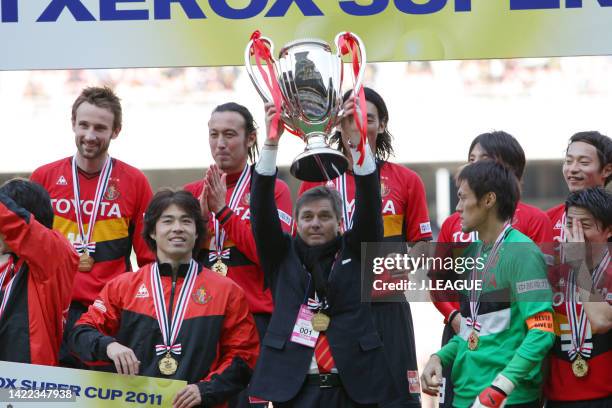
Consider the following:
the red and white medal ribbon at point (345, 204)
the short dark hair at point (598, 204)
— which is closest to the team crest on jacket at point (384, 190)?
the red and white medal ribbon at point (345, 204)

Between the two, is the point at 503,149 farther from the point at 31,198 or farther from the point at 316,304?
the point at 31,198

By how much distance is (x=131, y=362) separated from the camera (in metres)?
3.86

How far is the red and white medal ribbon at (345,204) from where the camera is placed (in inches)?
182

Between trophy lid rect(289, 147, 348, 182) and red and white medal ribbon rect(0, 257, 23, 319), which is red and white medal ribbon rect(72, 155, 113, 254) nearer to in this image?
red and white medal ribbon rect(0, 257, 23, 319)

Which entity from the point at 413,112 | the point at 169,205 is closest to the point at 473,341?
the point at 169,205

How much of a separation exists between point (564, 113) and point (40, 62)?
16.6 metres

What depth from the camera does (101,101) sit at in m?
4.90

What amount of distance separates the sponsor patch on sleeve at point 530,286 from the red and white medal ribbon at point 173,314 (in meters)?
1.29

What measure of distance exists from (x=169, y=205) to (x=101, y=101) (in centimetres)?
87

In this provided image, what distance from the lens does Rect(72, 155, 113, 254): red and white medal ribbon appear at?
469 centimetres

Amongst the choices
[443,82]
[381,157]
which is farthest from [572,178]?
Result: [443,82]

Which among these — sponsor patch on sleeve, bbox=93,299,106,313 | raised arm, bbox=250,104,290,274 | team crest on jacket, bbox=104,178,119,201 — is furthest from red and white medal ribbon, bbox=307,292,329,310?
team crest on jacket, bbox=104,178,119,201

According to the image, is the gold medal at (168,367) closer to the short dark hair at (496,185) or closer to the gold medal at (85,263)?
the gold medal at (85,263)

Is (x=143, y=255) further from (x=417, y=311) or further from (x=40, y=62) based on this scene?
(x=417, y=311)
